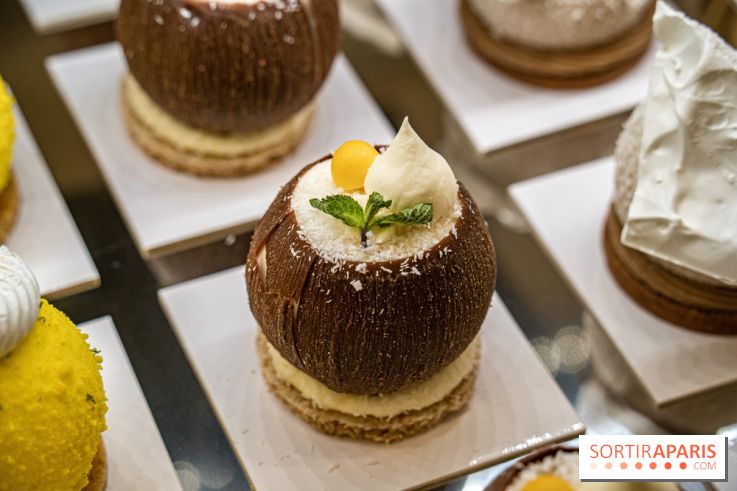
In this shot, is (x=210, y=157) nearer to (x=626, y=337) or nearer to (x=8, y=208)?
(x=8, y=208)

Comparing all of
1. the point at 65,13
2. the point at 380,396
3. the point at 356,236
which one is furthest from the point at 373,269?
the point at 65,13

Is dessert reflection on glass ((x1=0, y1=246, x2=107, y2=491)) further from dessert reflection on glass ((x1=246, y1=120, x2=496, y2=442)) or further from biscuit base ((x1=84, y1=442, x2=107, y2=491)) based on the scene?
dessert reflection on glass ((x1=246, y1=120, x2=496, y2=442))

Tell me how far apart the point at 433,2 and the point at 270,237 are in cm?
146

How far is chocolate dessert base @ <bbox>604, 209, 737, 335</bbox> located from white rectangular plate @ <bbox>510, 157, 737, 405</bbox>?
3 cm

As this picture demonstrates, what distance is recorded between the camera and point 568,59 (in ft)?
9.77

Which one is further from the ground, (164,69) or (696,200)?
(164,69)

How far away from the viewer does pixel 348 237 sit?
6.58ft

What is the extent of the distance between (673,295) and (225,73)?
109 centimetres

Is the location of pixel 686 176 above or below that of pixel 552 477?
above

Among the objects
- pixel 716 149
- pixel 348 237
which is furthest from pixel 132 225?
pixel 716 149

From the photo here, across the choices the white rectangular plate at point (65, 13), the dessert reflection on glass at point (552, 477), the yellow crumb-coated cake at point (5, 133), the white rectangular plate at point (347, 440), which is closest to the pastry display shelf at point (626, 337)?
the white rectangular plate at point (347, 440)

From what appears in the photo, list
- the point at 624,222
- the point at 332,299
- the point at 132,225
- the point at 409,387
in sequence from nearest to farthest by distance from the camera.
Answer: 1. the point at 332,299
2. the point at 409,387
3. the point at 624,222
4. the point at 132,225

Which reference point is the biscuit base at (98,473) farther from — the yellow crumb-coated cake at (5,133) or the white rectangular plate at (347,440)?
the yellow crumb-coated cake at (5,133)

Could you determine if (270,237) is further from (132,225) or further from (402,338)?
(132,225)
